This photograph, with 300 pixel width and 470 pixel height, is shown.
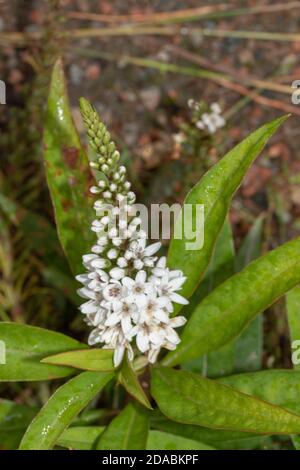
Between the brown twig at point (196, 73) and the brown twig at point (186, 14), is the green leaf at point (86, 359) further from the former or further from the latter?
the brown twig at point (186, 14)

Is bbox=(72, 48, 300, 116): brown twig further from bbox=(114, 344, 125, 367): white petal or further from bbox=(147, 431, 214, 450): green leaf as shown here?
bbox=(114, 344, 125, 367): white petal

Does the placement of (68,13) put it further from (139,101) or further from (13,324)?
(13,324)

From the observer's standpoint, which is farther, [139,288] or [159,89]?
[159,89]

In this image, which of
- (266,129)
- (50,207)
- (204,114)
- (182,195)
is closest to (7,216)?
(50,207)

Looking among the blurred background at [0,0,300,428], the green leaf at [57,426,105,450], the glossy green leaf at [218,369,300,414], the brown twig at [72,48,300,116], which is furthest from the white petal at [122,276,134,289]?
the brown twig at [72,48,300,116]

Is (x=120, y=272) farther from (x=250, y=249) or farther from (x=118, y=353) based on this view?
(x=250, y=249)

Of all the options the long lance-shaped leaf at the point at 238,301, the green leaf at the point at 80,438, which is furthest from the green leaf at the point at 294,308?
the green leaf at the point at 80,438

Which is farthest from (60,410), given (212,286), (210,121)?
(210,121)
